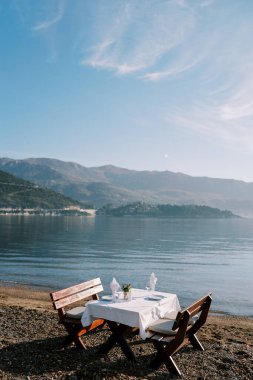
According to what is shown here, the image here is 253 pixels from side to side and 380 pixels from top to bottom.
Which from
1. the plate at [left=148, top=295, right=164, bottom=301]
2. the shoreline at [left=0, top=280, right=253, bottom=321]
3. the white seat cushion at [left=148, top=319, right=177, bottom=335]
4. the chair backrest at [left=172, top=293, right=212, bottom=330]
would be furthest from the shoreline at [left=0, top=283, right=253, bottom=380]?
the shoreline at [left=0, top=280, right=253, bottom=321]

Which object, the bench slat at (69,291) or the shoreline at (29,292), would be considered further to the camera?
the shoreline at (29,292)

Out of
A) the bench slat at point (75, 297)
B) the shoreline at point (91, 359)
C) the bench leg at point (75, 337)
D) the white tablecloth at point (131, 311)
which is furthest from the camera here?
the bench slat at point (75, 297)

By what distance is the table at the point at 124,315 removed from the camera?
10266 mm

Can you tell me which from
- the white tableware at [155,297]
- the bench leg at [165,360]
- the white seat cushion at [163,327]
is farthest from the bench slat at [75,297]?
the bench leg at [165,360]

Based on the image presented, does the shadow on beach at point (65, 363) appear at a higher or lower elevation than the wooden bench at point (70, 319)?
lower

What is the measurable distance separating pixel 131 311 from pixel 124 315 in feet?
0.89

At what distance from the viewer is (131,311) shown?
10305mm

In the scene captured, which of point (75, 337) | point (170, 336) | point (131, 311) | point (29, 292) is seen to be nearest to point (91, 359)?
point (75, 337)

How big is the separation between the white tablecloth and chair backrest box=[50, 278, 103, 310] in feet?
3.12

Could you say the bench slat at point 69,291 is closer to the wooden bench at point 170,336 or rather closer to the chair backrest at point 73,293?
the chair backrest at point 73,293

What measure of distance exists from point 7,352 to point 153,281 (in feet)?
16.8

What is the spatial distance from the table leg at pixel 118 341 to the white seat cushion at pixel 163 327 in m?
0.76

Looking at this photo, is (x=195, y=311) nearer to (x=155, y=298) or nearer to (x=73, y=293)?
(x=155, y=298)

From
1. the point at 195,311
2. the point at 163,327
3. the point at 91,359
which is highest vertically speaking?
the point at 195,311
